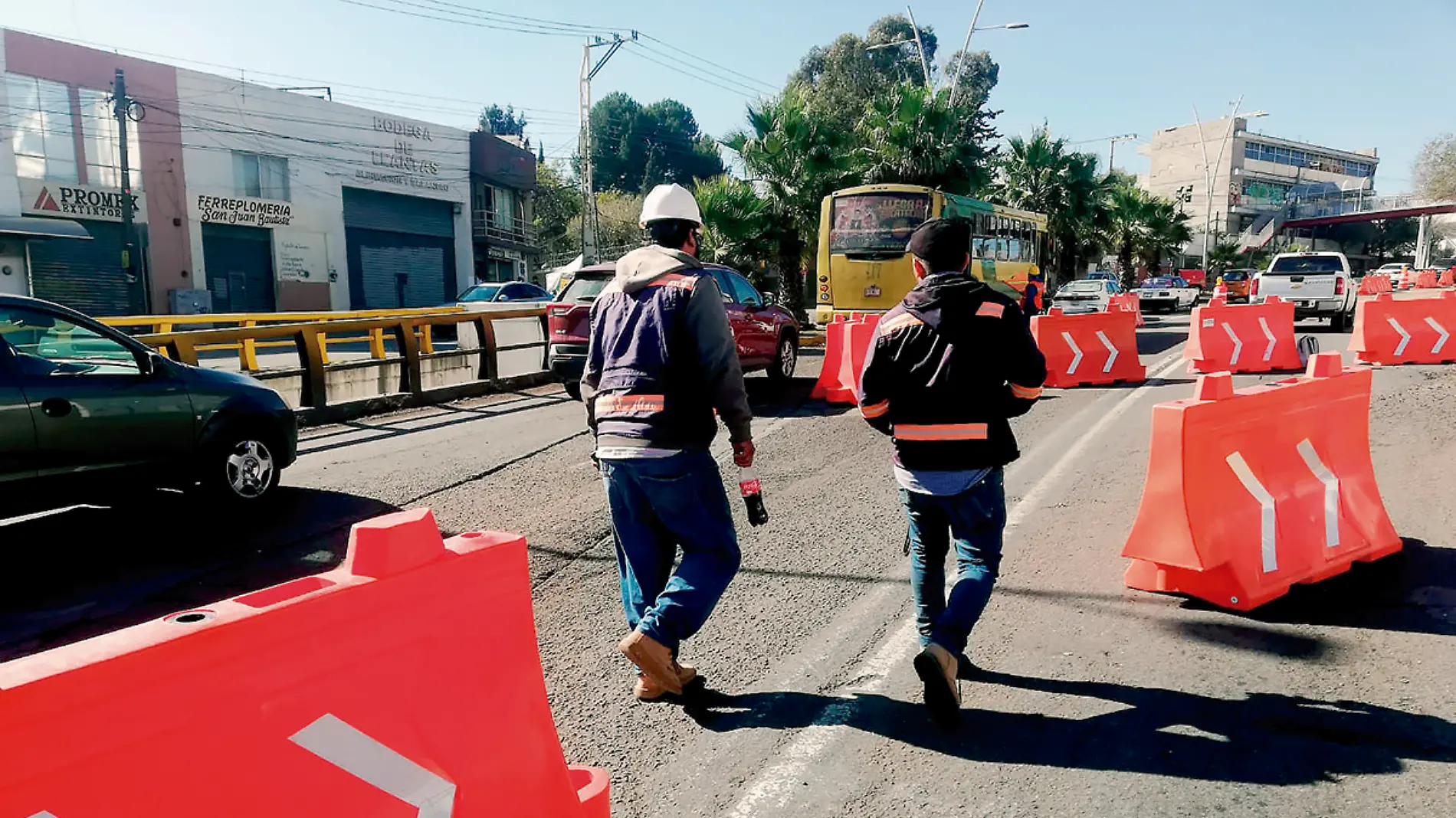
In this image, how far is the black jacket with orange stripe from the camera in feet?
11.7

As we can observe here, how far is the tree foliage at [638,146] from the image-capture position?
80312 mm

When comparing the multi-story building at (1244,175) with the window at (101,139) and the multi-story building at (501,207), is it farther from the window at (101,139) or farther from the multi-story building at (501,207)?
the window at (101,139)

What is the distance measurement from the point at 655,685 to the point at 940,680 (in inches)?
41.2

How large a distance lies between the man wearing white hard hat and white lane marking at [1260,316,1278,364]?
12.4m

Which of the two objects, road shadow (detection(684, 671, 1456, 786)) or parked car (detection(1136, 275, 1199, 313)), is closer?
road shadow (detection(684, 671, 1456, 786))

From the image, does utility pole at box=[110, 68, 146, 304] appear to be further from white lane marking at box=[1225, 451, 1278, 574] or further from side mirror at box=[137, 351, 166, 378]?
white lane marking at box=[1225, 451, 1278, 574]

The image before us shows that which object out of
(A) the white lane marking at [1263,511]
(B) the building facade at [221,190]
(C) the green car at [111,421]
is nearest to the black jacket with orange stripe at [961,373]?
(A) the white lane marking at [1263,511]

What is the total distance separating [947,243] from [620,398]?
1.35m

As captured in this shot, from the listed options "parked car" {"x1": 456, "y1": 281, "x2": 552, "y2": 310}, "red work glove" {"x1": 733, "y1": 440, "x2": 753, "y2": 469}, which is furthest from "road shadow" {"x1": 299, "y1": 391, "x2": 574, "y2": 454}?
"parked car" {"x1": 456, "y1": 281, "x2": 552, "y2": 310}

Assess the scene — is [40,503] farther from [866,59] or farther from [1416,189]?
[1416,189]

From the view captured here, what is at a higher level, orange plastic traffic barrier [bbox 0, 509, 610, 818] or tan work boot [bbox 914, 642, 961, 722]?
orange plastic traffic barrier [bbox 0, 509, 610, 818]

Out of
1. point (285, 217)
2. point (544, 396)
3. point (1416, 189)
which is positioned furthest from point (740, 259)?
point (1416, 189)

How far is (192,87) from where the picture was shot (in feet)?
106

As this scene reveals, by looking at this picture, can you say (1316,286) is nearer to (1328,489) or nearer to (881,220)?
(881,220)
